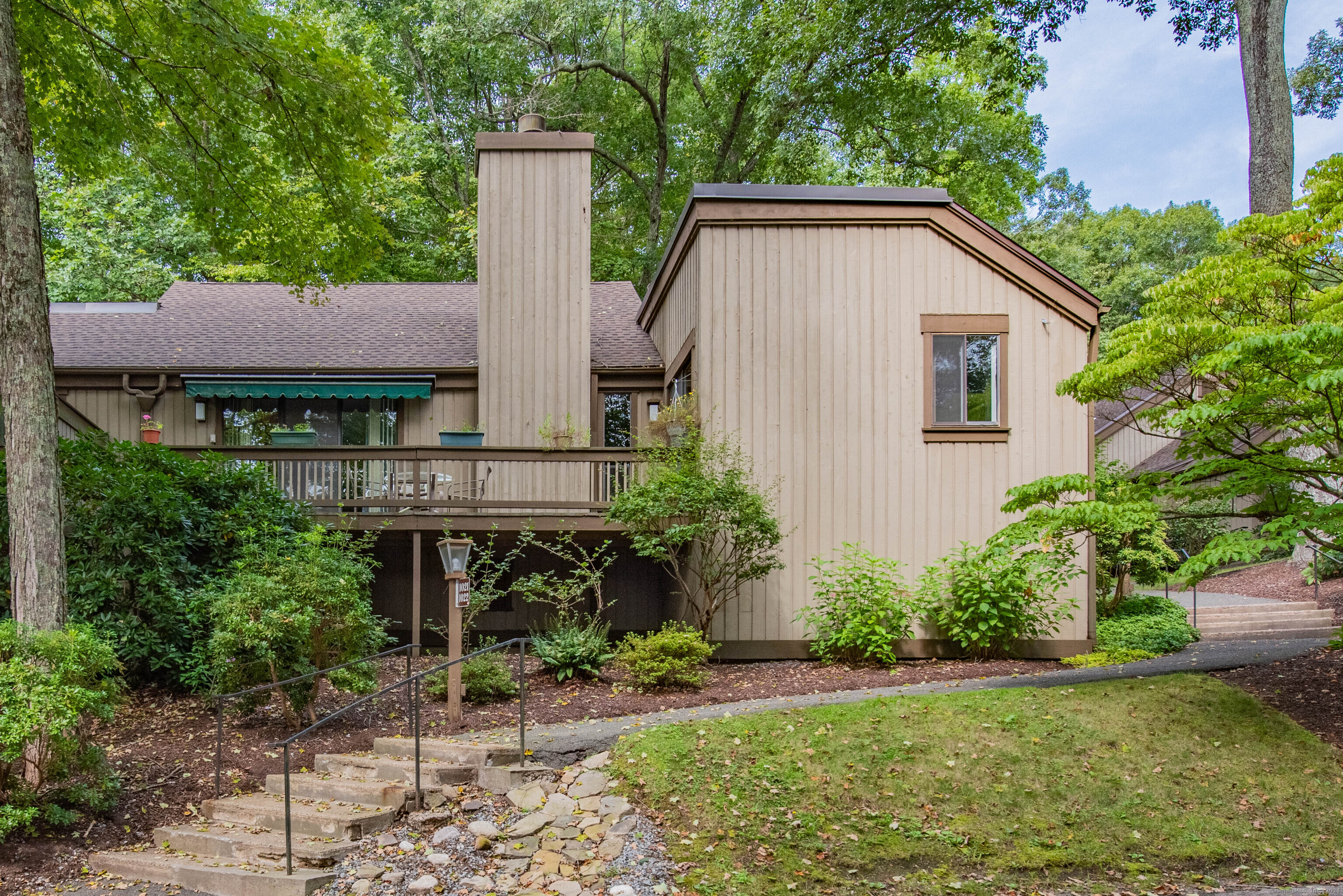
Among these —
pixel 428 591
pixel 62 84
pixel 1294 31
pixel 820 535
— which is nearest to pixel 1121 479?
pixel 820 535

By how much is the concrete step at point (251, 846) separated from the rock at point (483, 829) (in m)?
0.75

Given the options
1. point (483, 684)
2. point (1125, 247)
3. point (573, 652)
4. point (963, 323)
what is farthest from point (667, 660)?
point (1125, 247)

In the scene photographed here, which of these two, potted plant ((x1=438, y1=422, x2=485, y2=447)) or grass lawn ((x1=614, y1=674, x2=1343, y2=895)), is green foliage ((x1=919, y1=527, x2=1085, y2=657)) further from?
potted plant ((x1=438, y1=422, x2=485, y2=447))

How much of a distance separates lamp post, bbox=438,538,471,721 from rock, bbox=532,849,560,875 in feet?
7.85

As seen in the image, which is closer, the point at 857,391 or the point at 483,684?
the point at 483,684

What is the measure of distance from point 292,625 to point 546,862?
126 inches

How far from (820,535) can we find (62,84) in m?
10.6

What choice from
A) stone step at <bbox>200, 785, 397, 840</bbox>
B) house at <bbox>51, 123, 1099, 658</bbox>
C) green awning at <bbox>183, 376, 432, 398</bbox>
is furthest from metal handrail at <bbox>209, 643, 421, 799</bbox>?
green awning at <bbox>183, 376, 432, 398</bbox>

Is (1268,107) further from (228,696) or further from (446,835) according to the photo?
(228,696)

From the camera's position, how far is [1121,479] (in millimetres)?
8664

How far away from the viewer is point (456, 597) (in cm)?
795

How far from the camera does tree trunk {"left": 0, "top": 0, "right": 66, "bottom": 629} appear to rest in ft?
21.7

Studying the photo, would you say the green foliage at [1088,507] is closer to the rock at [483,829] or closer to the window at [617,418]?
the rock at [483,829]

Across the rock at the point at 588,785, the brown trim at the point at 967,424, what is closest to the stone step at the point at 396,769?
the rock at the point at 588,785
